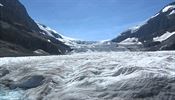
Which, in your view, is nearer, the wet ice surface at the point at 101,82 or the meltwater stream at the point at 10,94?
the wet ice surface at the point at 101,82

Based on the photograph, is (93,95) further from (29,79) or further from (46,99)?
(29,79)

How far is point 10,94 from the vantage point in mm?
18750

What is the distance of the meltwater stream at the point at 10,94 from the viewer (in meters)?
17.7

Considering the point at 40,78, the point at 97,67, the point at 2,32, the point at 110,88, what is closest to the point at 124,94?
the point at 110,88

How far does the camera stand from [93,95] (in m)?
16.1

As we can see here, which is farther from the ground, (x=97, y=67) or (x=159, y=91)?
(x=97, y=67)

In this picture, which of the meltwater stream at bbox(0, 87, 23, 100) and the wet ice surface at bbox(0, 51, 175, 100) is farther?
the meltwater stream at bbox(0, 87, 23, 100)

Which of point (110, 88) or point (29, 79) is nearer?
point (110, 88)

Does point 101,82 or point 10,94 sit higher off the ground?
point 101,82

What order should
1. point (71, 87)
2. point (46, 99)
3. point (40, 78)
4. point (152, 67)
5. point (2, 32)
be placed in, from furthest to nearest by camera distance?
point (2, 32), point (40, 78), point (152, 67), point (71, 87), point (46, 99)

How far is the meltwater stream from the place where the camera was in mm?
17719

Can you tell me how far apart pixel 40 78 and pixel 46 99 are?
4.29m

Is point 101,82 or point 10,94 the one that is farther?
point 10,94

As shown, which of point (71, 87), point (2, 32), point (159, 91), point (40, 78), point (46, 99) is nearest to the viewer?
point (159, 91)
